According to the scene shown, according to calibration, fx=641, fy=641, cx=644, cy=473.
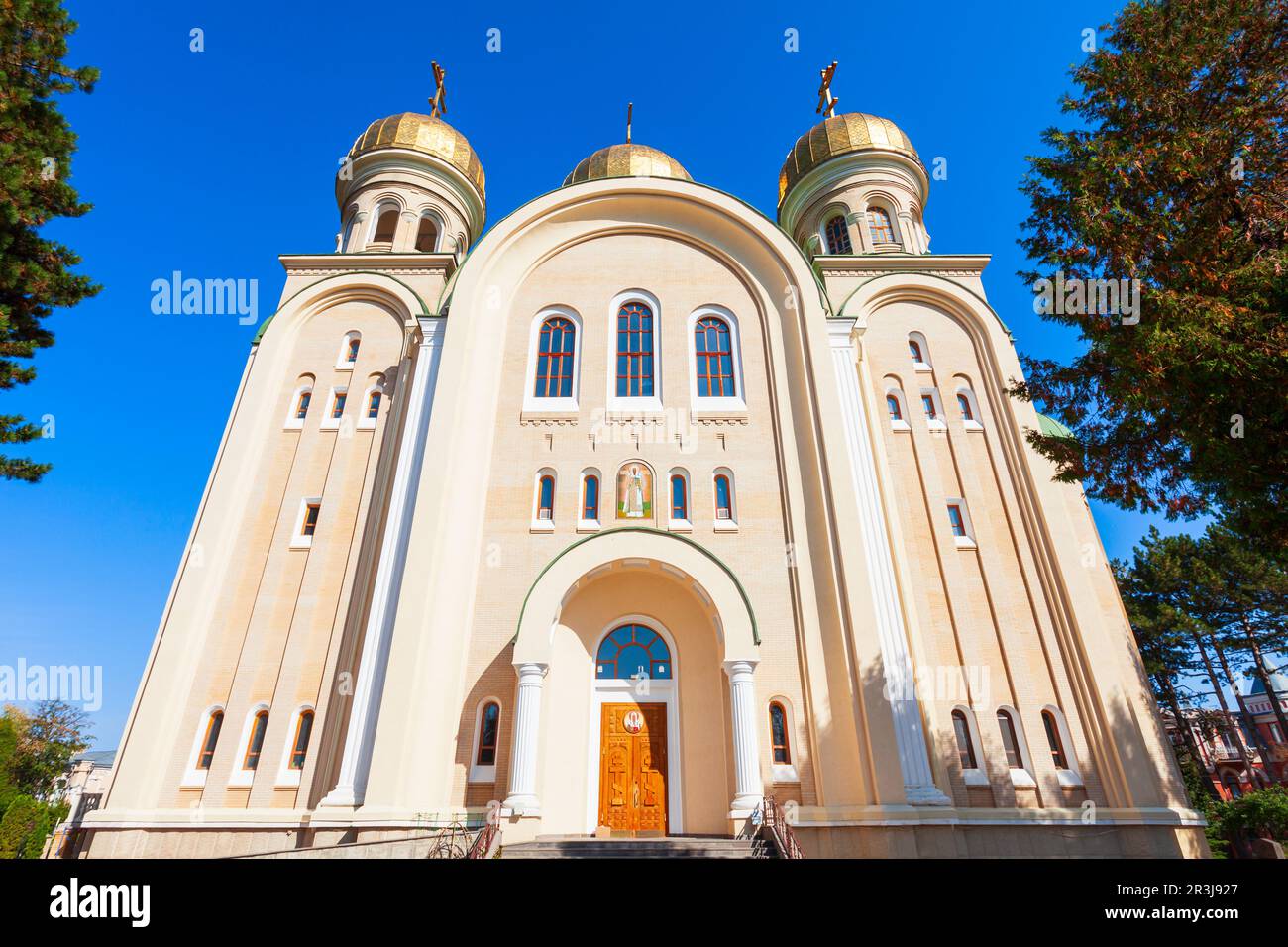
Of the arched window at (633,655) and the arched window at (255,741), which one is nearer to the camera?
the arched window at (255,741)

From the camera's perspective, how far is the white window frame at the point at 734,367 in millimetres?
13984

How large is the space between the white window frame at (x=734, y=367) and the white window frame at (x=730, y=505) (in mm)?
1434

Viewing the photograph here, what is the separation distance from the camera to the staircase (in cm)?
877

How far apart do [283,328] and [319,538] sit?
6.01 m

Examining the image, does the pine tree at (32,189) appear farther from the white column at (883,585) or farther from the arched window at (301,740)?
the white column at (883,585)

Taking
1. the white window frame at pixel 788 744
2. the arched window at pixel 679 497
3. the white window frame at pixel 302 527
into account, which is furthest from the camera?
the white window frame at pixel 302 527

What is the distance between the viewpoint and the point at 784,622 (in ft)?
38.3

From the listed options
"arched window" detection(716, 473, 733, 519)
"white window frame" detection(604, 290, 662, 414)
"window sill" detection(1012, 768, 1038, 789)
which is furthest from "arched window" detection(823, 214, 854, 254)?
"window sill" detection(1012, 768, 1038, 789)

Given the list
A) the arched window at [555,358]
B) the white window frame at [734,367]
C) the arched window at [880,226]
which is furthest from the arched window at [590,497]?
the arched window at [880,226]

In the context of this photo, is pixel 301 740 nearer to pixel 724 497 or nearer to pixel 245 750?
pixel 245 750

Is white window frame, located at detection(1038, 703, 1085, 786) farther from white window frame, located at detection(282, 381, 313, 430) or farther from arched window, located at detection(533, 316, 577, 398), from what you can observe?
white window frame, located at detection(282, 381, 313, 430)

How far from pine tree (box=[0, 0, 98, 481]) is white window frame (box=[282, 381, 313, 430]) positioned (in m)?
5.17
